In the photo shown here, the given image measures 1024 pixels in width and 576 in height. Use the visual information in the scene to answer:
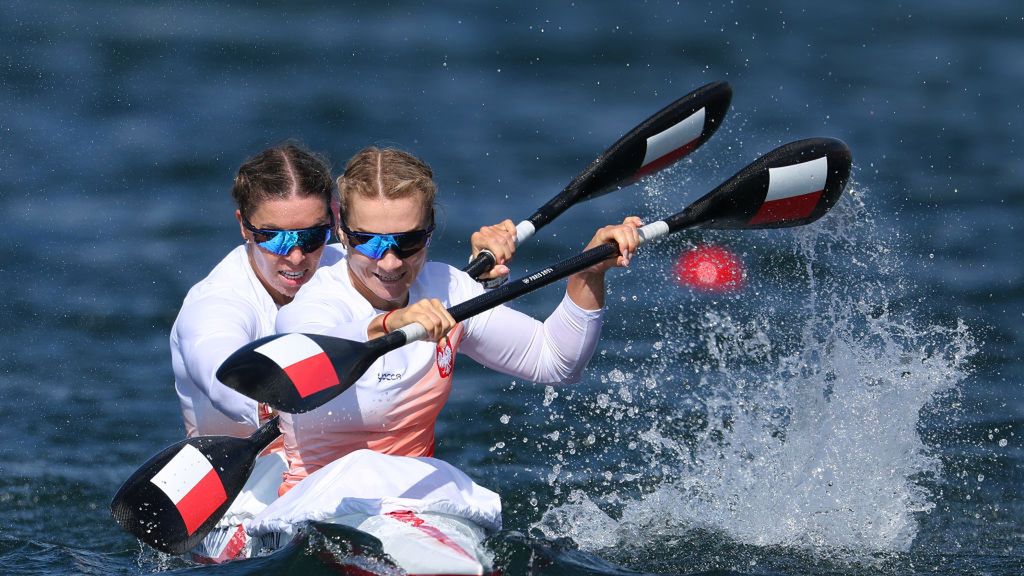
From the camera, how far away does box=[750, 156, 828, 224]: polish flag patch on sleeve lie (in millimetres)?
5188

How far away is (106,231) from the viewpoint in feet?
29.8

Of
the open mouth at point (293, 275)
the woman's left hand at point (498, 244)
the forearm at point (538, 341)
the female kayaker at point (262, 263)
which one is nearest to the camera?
the forearm at point (538, 341)

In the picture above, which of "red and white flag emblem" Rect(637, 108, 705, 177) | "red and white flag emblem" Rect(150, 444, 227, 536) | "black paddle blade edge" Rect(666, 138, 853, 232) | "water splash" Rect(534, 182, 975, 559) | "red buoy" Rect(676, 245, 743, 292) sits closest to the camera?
"red and white flag emblem" Rect(150, 444, 227, 536)

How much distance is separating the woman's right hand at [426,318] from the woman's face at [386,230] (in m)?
0.15

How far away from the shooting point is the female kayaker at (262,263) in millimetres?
4629

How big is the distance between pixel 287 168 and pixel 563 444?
239cm

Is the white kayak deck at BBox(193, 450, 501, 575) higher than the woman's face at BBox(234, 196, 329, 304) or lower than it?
lower

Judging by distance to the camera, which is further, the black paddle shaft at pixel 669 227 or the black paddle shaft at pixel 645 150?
the black paddle shaft at pixel 645 150

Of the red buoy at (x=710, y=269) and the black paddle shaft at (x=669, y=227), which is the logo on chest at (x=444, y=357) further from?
the red buoy at (x=710, y=269)

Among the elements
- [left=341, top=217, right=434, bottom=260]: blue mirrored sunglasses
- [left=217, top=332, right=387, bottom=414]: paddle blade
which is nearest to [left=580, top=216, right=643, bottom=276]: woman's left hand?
[left=341, top=217, right=434, bottom=260]: blue mirrored sunglasses

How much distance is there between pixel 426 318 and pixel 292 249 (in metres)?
1.02

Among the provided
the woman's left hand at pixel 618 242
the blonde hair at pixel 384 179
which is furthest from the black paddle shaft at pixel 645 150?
the blonde hair at pixel 384 179

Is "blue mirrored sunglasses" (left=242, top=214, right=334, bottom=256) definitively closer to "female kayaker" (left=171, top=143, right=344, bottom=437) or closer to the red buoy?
"female kayaker" (left=171, top=143, right=344, bottom=437)

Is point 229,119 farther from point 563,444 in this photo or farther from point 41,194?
point 563,444
